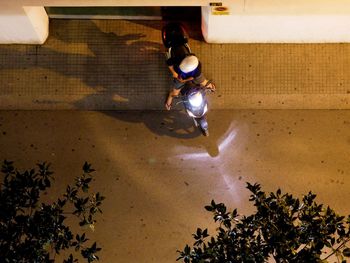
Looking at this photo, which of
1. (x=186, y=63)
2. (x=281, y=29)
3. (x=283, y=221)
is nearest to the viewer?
(x=283, y=221)

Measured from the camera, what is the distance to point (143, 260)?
28.9 feet

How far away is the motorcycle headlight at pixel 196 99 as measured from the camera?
7984 mm

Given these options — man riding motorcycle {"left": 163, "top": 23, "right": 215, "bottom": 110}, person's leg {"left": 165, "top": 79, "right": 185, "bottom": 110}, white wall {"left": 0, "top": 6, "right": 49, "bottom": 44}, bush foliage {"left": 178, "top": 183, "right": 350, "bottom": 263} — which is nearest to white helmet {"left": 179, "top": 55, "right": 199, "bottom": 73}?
man riding motorcycle {"left": 163, "top": 23, "right": 215, "bottom": 110}

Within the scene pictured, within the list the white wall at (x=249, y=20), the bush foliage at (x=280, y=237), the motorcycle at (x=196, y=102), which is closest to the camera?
the bush foliage at (x=280, y=237)

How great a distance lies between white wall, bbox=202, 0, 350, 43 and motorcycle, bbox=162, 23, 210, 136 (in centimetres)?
54

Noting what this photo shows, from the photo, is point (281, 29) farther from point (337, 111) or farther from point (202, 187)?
point (202, 187)

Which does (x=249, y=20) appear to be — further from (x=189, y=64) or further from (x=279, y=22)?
(x=189, y=64)

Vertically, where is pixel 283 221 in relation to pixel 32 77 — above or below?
below

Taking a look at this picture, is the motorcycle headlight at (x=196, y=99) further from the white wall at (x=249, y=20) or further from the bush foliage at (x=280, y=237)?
the bush foliage at (x=280, y=237)

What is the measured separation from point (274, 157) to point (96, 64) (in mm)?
3549

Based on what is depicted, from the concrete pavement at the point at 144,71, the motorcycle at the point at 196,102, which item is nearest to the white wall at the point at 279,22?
the concrete pavement at the point at 144,71

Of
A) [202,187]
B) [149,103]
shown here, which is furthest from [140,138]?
[202,187]

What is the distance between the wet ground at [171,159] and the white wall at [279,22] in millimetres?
1302

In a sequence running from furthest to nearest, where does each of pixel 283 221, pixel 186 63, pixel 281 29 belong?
pixel 281 29 → pixel 186 63 → pixel 283 221
